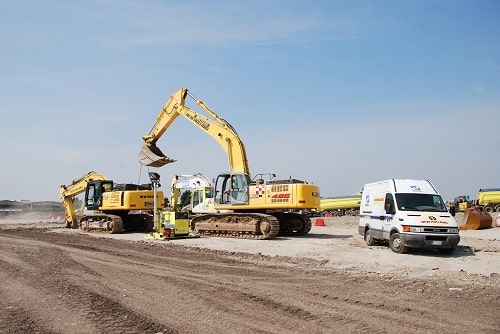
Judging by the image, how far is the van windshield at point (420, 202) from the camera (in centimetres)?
1546

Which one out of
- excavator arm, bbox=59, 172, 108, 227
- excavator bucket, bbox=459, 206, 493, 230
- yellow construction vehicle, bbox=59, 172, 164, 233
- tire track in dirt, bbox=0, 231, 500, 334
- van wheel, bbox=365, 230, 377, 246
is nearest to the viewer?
tire track in dirt, bbox=0, 231, 500, 334

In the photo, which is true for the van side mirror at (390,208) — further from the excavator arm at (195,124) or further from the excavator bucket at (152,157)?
the excavator bucket at (152,157)

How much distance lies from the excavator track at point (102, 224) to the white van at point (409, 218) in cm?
1420

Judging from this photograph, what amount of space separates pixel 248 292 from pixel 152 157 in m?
17.4

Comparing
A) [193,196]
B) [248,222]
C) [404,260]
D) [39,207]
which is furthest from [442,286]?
[39,207]

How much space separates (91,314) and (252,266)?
5729mm

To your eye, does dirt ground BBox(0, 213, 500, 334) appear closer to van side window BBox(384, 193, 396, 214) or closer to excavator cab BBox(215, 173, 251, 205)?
van side window BBox(384, 193, 396, 214)

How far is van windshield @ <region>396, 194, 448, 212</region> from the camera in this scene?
15.5 m

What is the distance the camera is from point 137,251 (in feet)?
51.3

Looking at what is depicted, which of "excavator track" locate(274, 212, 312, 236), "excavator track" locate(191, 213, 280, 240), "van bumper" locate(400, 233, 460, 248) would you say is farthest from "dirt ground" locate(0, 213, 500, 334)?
"excavator track" locate(274, 212, 312, 236)

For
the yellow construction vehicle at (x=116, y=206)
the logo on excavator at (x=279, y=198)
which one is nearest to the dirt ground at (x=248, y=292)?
the logo on excavator at (x=279, y=198)

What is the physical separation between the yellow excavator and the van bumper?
6.08 meters

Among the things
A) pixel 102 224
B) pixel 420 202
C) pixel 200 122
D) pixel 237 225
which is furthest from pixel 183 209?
pixel 420 202

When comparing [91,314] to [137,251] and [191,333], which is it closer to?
[191,333]
